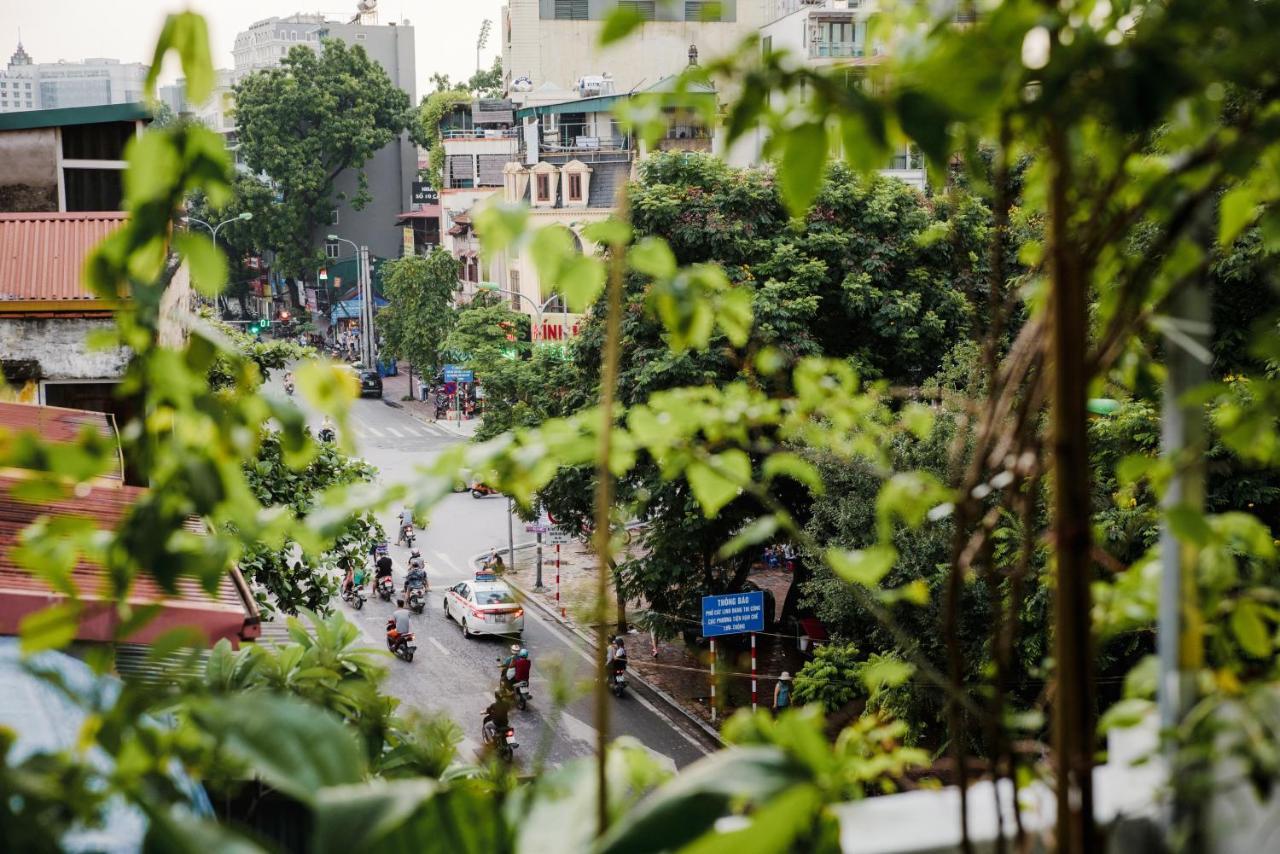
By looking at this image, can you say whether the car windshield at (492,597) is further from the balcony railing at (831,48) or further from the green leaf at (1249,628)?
the green leaf at (1249,628)

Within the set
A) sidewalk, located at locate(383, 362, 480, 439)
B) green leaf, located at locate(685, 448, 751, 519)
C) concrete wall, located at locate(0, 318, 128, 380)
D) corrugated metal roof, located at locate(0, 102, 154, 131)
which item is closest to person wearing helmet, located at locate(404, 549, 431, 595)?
corrugated metal roof, located at locate(0, 102, 154, 131)

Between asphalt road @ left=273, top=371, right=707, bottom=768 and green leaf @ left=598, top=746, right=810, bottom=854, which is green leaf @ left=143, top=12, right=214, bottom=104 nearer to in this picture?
green leaf @ left=598, top=746, right=810, bottom=854

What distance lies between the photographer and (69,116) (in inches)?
481

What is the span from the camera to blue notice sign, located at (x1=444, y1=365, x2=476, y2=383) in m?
37.3

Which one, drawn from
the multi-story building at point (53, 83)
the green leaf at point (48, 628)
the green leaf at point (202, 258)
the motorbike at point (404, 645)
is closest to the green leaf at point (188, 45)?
the green leaf at point (202, 258)

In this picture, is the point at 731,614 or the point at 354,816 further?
the point at 731,614

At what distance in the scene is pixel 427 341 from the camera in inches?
1517

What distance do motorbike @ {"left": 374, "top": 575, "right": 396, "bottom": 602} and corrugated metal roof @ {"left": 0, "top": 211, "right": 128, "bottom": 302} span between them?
37.1 feet

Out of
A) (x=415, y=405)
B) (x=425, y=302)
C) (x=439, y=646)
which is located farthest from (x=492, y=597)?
(x=415, y=405)

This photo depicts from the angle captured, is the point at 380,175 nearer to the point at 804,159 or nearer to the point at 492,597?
the point at 492,597

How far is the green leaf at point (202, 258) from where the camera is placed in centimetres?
117

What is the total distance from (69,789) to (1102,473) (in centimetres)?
1119

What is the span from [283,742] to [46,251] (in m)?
11.3

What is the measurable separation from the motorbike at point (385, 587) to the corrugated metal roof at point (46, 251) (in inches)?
445
